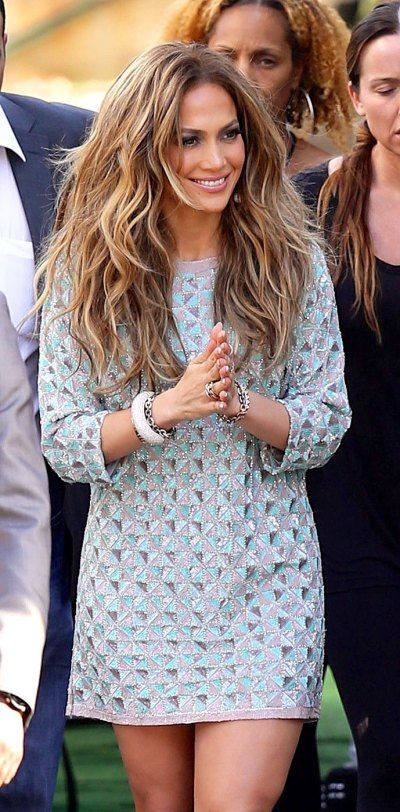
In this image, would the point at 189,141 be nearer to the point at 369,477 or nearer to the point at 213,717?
the point at 369,477

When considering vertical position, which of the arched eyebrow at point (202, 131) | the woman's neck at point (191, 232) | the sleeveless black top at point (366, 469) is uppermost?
the arched eyebrow at point (202, 131)

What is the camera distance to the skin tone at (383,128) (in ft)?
13.5

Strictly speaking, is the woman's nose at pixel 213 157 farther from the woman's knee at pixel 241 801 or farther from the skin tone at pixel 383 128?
the woman's knee at pixel 241 801

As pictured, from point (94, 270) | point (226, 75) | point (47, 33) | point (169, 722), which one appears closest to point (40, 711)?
point (169, 722)

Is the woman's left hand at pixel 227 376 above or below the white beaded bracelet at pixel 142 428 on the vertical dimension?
above

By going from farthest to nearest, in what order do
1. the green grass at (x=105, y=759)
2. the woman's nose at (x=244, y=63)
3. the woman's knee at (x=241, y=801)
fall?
1. the green grass at (x=105, y=759)
2. the woman's nose at (x=244, y=63)
3. the woman's knee at (x=241, y=801)

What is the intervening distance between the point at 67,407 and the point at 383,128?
3.53 ft

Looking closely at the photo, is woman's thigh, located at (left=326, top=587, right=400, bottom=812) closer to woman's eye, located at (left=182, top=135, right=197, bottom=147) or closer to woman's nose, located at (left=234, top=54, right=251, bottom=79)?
woman's eye, located at (left=182, top=135, right=197, bottom=147)

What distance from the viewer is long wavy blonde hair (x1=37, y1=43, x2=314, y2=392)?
3.61 meters

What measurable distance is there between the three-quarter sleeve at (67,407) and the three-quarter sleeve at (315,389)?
0.35 m

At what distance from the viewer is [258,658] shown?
3.51 m

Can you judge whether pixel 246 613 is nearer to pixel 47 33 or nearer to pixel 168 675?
pixel 168 675

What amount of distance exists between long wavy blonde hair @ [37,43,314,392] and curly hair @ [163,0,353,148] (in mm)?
1076

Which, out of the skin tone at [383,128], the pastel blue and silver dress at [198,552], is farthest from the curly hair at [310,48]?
the pastel blue and silver dress at [198,552]
